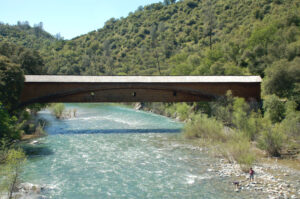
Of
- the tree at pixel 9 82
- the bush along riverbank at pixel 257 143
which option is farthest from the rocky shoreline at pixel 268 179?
the tree at pixel 9 82

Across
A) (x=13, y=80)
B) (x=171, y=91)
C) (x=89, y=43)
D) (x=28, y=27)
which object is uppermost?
(x=28, y=27)

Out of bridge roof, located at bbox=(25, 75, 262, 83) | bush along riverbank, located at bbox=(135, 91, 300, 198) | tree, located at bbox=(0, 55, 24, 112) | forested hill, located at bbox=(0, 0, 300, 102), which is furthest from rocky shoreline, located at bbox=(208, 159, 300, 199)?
tree, located at bbox=(0, 55, 24, 112)

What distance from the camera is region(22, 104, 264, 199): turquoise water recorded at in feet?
29.3

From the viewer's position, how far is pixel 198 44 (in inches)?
2034

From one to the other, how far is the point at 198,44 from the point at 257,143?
40.5 meters

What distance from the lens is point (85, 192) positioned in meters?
8.95

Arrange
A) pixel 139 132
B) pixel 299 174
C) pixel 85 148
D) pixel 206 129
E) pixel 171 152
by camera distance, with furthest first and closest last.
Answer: pixel 139 132
pixel 206 129
pixel 85 148
pixel 171 152
pixel 299 174

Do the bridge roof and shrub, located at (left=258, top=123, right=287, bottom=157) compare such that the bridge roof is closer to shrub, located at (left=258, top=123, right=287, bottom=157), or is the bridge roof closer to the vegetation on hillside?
the vegetation on hillside

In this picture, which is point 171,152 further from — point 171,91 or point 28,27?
point 28,27

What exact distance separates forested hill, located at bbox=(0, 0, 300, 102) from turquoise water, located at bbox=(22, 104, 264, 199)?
8985 millimetres

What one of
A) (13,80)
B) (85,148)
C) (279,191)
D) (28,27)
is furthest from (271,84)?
(28,27)

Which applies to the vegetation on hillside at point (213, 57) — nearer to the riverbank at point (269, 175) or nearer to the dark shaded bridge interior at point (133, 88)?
the riverbank at point (269, 175)

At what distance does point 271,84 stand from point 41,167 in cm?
1460

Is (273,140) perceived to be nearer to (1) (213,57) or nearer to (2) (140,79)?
(2) (140,79)
